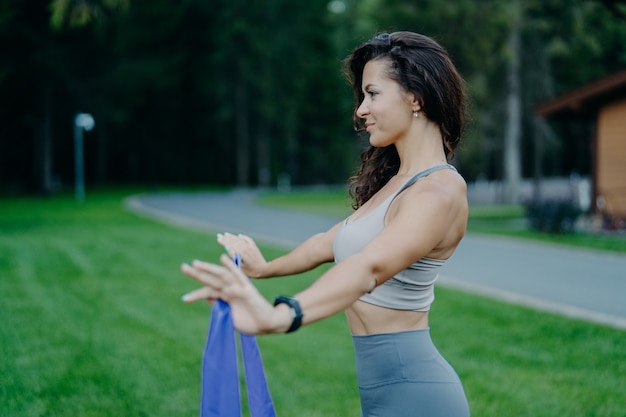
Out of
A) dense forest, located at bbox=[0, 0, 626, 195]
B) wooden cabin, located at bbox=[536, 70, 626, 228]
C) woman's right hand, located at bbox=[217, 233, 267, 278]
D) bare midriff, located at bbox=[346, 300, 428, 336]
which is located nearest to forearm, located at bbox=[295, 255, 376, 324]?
bare midriff, located at bbox=[346, 300, 428, 336]

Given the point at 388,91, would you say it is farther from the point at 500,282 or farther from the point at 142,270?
the point at 142,270

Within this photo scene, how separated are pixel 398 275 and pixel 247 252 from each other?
60 centimetres

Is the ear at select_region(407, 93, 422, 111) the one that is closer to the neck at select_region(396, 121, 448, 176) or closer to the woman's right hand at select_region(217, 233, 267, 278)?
the neck at select_region(396, 121, 448, 176)

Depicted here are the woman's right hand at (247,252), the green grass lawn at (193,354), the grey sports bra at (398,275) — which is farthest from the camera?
the green grass lawn at (193,354)

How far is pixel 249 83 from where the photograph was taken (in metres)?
49.7

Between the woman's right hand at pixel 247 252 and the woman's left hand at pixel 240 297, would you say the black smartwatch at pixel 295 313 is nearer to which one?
the woman's left hand at pixel 240 297

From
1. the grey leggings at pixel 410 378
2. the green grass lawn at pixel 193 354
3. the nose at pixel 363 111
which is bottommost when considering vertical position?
the green grass lawn at pixel 193 354

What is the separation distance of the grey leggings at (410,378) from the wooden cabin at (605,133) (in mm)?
19489

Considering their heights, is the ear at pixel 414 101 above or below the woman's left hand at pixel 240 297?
above

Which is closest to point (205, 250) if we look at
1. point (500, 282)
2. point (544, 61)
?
point (500, 282)

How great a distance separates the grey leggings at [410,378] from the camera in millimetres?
2264

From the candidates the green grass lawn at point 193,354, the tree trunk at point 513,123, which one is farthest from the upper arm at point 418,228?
the tree trunk at point 513,123

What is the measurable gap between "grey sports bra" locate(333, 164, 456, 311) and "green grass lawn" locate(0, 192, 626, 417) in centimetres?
321

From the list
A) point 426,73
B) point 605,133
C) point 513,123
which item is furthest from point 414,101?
point 513,123
